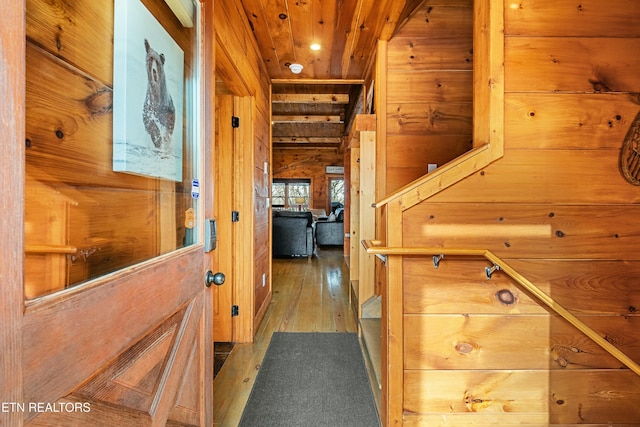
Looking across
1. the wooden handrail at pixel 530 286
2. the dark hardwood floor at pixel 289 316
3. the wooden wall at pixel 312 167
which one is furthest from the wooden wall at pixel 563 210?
the wooden wall at pixel 312 167

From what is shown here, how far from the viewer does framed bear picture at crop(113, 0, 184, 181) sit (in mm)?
764

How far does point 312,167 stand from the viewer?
396 inches

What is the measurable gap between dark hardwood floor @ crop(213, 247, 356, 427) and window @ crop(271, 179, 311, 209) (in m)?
5.01

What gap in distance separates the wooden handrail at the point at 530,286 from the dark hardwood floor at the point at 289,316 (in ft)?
4.13

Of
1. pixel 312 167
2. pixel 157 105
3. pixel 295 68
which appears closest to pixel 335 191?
pixel 312 167

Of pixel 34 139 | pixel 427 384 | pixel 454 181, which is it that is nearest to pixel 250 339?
pixel 427 384

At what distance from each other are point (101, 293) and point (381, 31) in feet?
7.45

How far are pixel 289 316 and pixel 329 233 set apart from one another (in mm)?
4169

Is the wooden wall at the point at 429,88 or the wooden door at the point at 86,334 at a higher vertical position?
the wooden wall at the point at 429,88

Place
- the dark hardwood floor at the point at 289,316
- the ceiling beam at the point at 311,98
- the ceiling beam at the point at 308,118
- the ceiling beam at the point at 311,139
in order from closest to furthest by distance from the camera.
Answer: the dark hardwood floor at the point at 289,316 < the ceiling beam at the point at 311,98 < the ceiling beam at the point at 308,118 < the ceiling beam at the point at 311,139

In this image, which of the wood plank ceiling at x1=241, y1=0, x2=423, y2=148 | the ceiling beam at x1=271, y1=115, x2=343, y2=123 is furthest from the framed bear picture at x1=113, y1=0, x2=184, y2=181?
the ceiling beam at x1=271, y1=115, x2=343, y2=123

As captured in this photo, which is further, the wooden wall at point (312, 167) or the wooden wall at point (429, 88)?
the wooden wall at point (312, 167)

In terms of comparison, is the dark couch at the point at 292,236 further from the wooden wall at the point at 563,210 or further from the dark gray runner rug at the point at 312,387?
the wooden wall at the point at 563,210

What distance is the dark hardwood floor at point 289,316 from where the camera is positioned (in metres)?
1.78
